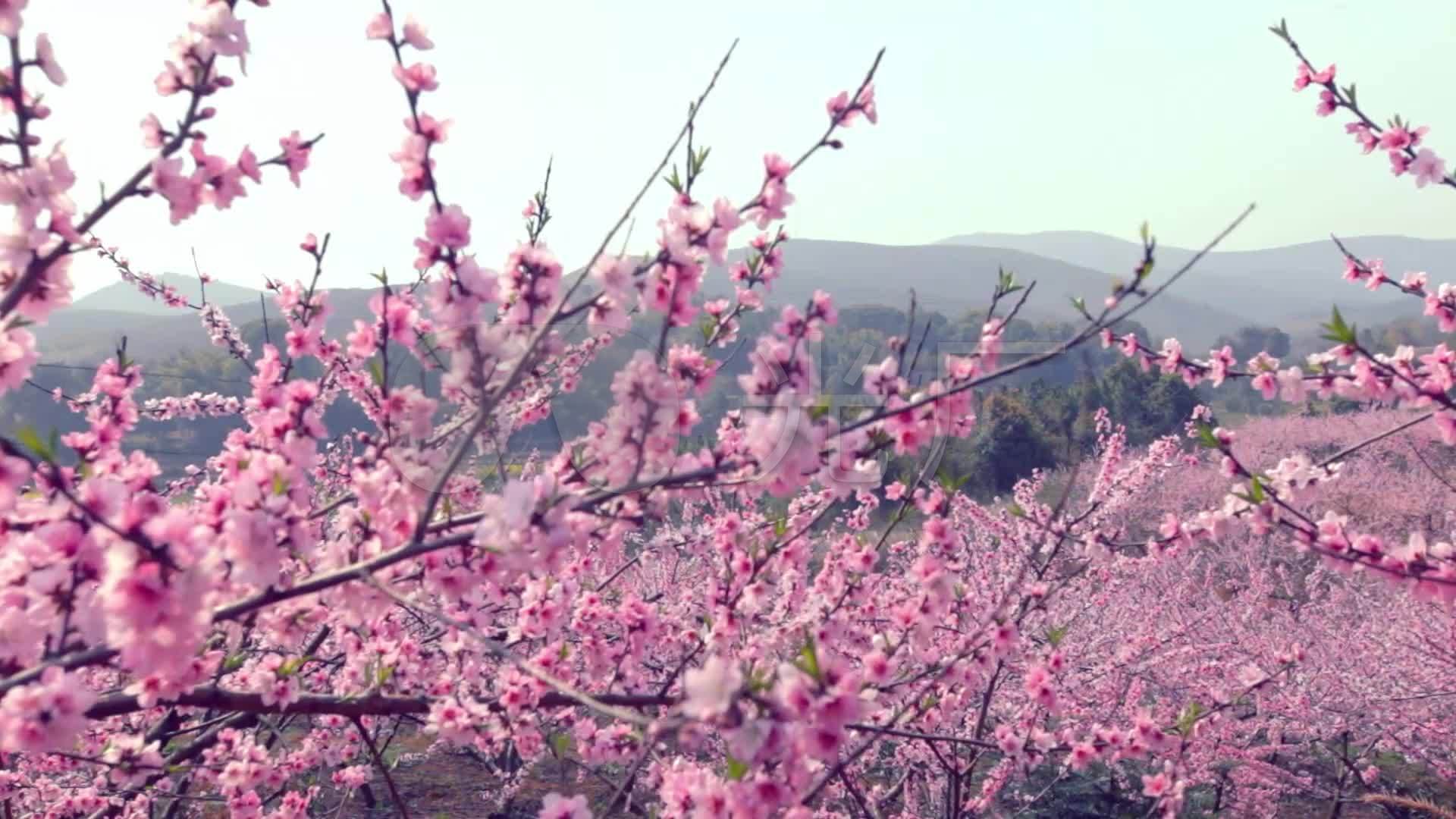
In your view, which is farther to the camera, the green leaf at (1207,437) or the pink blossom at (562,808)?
the green leaf at (1207,437)

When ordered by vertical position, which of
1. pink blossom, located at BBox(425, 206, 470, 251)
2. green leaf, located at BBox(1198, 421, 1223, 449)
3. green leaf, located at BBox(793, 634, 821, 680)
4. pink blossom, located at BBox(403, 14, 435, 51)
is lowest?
green leaf, located at BBox(793, 634, 821, 680)

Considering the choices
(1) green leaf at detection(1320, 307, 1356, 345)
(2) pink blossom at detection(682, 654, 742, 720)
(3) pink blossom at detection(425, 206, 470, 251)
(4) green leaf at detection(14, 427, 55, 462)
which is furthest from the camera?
(1) green leaf at detection(1320, 307, 1356, 345)

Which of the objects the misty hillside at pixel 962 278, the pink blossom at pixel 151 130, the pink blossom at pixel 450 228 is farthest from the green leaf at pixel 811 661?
the misty hillside at pixel 962 278

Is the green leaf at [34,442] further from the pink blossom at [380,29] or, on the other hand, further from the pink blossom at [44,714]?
the pink blossom at [380,29]

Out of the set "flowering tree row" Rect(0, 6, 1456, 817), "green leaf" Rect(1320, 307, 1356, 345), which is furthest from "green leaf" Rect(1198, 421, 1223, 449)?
"green leaf" Rect(1320, 307, 1356, 345)

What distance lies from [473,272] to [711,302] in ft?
4.03

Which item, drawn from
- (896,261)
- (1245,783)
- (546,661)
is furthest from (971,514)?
(896,261)

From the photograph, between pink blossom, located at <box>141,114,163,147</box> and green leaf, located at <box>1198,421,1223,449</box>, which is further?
green leaf, located at <box>1198,421,1223,449</box>

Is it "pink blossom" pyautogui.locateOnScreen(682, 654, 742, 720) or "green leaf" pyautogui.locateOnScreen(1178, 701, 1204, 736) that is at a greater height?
"pink blossom" pyautogui.locateOnScreen(682, 654, 742, 720)

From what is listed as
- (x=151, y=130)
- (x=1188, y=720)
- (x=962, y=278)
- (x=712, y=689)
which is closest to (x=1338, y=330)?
(x=1188, y=720)

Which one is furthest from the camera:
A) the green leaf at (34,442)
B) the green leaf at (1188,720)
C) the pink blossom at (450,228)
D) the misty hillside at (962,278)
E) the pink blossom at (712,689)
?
the misty hillside at (962,278)

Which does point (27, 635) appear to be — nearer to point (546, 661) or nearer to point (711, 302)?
point (546, 661)

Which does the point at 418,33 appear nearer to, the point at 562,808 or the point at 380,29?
the point at 380,29

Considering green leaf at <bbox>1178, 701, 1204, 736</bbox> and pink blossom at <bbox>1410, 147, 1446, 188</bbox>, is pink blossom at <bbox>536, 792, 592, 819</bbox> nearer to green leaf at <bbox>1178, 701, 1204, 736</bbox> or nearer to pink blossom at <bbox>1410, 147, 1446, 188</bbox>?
green leaf at <bbox>1178, 701, 1204, 736</bbox>
